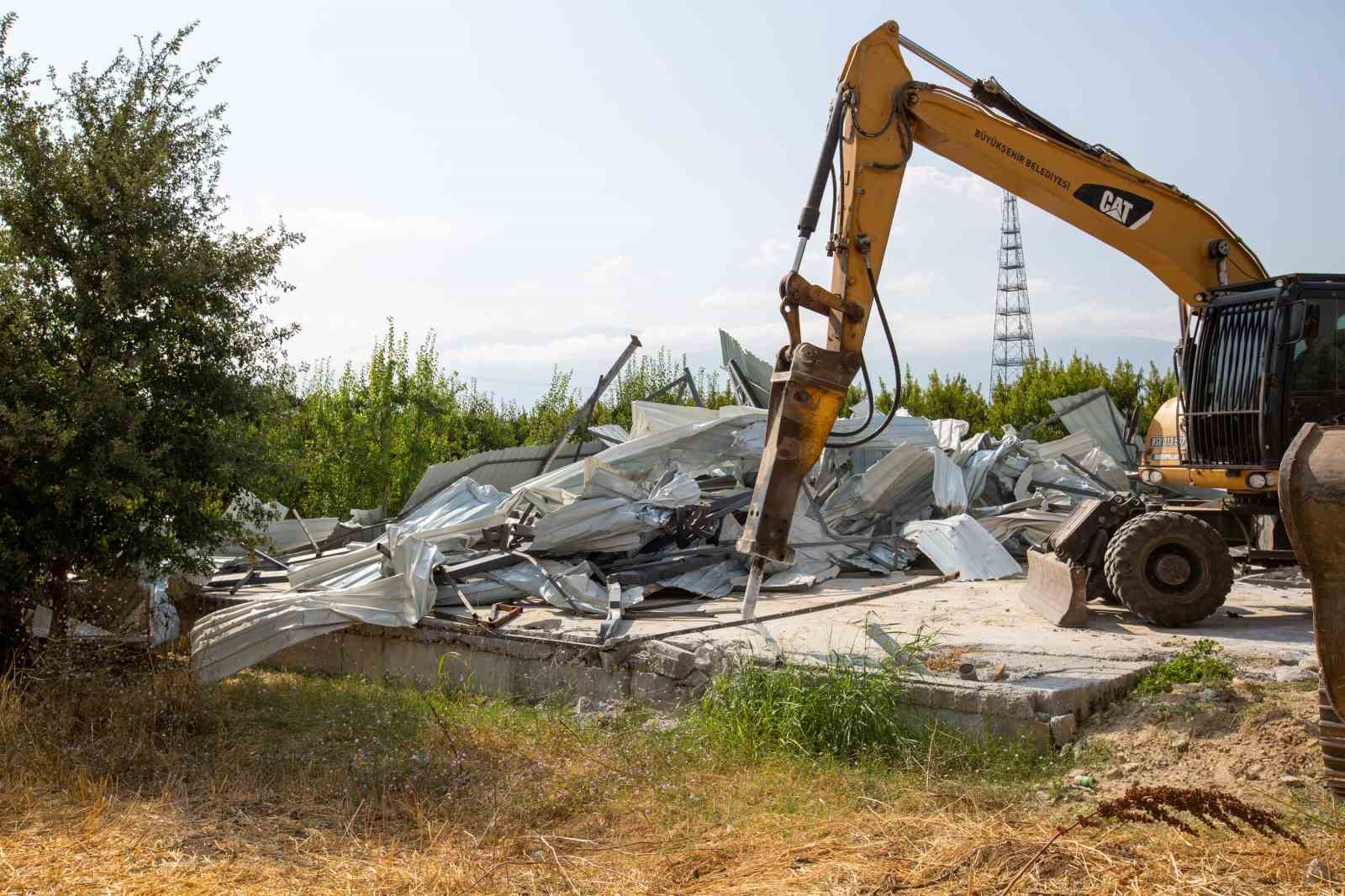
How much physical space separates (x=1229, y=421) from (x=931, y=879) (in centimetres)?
515

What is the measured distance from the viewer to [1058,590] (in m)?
7.66

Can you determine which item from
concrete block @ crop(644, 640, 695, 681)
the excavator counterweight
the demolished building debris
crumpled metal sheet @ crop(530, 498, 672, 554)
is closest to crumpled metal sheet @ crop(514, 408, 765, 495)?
the demolished building debris

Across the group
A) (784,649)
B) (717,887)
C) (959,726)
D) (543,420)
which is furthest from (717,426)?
(543,420)

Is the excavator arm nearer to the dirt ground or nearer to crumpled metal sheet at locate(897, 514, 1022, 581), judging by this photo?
the dirt ground

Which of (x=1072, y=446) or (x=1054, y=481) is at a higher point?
(x=1072, y=446)

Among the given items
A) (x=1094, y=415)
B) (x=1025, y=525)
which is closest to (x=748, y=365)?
(x=1025, y=525)

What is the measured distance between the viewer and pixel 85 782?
18.2ft

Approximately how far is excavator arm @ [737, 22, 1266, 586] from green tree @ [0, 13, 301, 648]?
355 cm

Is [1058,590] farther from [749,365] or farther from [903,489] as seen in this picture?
[749,365]

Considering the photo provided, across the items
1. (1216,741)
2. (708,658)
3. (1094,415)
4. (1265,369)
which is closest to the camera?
(1216,741)

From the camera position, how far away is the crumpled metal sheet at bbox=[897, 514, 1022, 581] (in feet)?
32.9

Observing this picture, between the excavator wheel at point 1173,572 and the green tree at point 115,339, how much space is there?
586cm

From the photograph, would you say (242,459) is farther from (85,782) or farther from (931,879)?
(931,879)

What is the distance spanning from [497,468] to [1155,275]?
7.05 m
